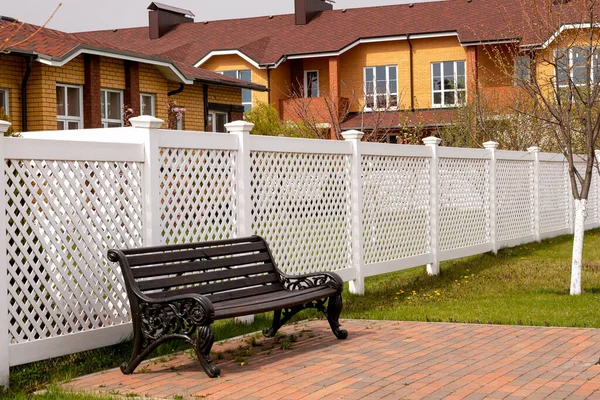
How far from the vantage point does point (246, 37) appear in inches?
1485

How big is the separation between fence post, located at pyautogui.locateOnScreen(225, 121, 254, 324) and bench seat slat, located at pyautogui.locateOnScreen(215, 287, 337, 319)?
42.0 inches

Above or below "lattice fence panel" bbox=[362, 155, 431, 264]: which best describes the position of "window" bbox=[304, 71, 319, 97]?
above

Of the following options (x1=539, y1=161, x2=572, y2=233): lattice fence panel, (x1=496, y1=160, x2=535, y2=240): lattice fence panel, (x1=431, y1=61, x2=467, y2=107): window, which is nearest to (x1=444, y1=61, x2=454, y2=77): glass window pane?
(x1=431, y1=61, x2=467, y2=107): window

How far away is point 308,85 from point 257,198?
28.8 meters

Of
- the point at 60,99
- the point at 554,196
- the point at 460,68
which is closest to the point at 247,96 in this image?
the point at 460,68

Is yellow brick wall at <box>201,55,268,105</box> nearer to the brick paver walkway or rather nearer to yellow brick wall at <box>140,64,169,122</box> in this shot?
yellow brick wall at <box>140,64,169,122</box>

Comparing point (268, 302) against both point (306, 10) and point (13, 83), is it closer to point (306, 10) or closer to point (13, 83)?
point (13, 83)

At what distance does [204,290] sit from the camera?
695 centimetres

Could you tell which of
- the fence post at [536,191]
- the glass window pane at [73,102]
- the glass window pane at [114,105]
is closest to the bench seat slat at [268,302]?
the fence post at [536,191]

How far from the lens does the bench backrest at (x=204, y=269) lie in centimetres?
655

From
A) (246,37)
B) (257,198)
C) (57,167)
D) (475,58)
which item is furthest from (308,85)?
(57,167)

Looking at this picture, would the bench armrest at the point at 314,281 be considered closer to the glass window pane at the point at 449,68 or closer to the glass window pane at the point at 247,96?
the glass window pane at the point at 449,68

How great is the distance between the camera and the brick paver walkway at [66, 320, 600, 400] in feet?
18.7

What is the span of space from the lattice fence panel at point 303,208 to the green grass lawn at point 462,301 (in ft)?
1.82
